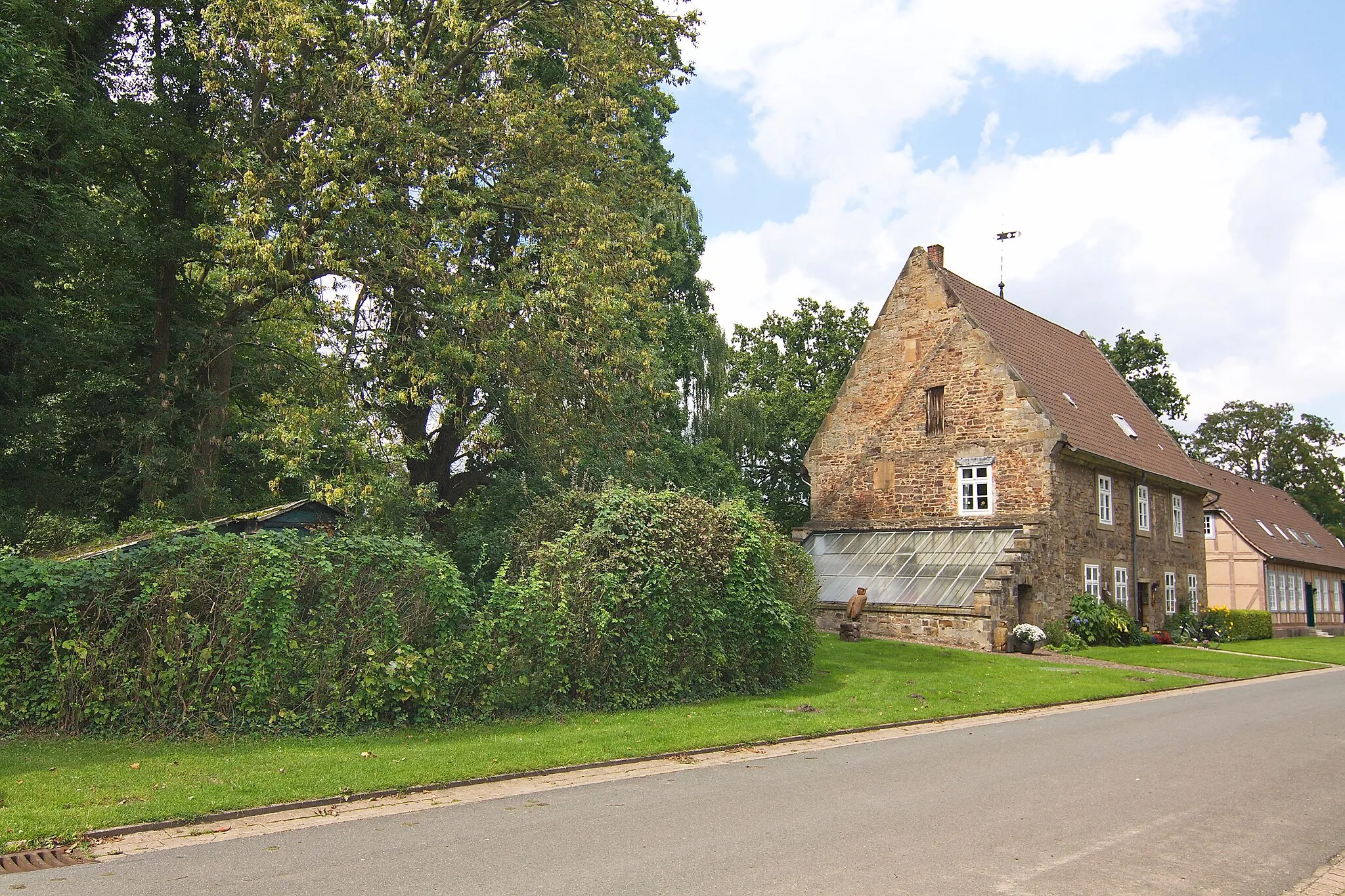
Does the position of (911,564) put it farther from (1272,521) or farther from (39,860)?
(1272,521)

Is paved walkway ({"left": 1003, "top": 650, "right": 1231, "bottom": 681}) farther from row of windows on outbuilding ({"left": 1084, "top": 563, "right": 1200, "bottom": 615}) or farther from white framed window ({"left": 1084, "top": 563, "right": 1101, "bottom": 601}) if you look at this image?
row of windows on outbuilding ({"left": 1084, "top": 563, "right": 1200, "bottom": 615})

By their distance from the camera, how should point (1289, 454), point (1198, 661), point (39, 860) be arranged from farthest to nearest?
point (1289, 454) → point (1198, 661) → point (39, 860)

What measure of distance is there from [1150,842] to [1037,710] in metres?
8.83

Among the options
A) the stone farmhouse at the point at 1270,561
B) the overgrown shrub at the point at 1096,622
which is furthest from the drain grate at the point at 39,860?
the stone farmhouse at the point at 1270,561

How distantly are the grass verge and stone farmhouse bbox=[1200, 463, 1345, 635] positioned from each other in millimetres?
4602

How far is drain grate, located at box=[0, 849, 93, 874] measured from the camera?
652cm

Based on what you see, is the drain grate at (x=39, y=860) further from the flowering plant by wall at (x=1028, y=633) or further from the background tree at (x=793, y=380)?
the background tree at (x=793, y=380)

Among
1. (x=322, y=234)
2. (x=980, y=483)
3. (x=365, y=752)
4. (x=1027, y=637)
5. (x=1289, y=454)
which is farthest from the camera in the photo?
(x=1289, y=454)

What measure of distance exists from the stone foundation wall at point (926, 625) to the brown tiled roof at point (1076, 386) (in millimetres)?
6795

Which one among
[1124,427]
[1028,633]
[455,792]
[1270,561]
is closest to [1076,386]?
[1124,427]

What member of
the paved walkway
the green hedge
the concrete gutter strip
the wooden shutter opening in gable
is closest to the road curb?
the concrete gutter strip

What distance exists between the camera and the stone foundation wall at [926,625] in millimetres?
25609

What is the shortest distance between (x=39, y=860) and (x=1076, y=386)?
113 ft

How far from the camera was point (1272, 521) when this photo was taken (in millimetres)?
53812
